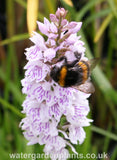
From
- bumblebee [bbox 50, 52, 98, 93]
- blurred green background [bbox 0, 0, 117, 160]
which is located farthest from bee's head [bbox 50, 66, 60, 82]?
blurred green background [bbox 0, 0, 117, 160]

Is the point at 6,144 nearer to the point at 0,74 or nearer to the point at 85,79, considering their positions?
the point at 0,74

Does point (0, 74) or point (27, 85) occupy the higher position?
point (0, 74)

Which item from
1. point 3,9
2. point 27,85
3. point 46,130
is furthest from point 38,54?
point 3,9

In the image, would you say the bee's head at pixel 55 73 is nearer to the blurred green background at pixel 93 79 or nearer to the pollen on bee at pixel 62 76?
the pollen on bee at pixel 62 76

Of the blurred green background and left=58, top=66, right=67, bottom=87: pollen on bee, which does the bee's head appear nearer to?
left=58, top=66, right=67, bottom=87: pollen on bee

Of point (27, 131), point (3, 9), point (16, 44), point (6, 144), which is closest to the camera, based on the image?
point (27, 131)

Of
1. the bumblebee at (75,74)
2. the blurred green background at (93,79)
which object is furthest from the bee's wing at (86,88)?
the blurred green background at (93,79)
